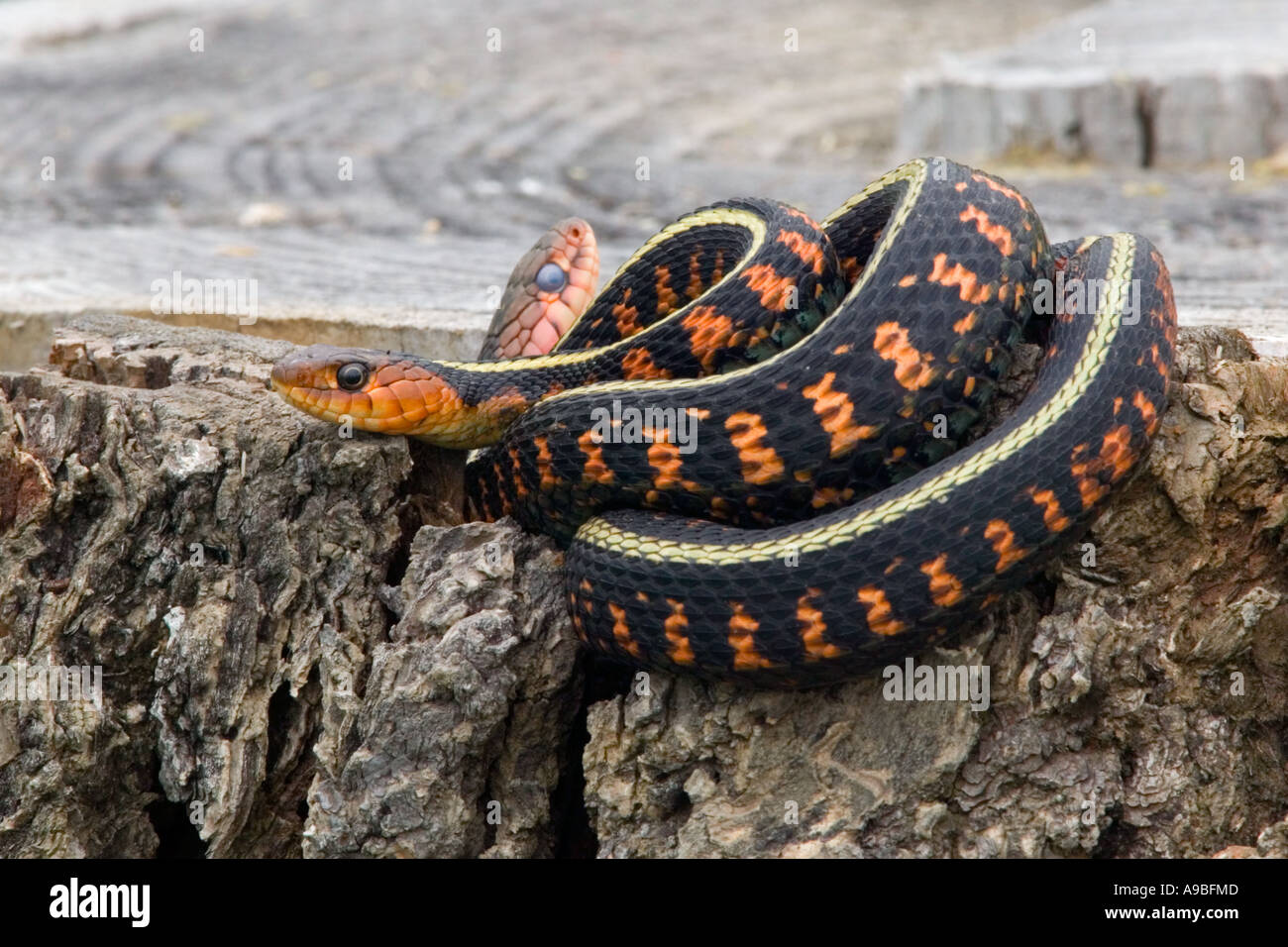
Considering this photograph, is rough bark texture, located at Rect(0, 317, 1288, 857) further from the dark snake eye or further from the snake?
the dark snake eye

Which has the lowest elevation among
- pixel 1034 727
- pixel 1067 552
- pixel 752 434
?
pixel 1034 727

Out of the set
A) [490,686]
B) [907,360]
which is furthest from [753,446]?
[490,686]

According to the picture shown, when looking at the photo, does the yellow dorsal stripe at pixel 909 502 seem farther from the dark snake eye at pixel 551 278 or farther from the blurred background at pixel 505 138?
the dark snake eye at pixel 551 278

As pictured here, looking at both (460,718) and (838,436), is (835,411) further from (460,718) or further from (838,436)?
(460,718)

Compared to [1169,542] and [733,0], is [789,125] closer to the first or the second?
[733,0]

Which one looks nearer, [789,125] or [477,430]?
[477,430]
